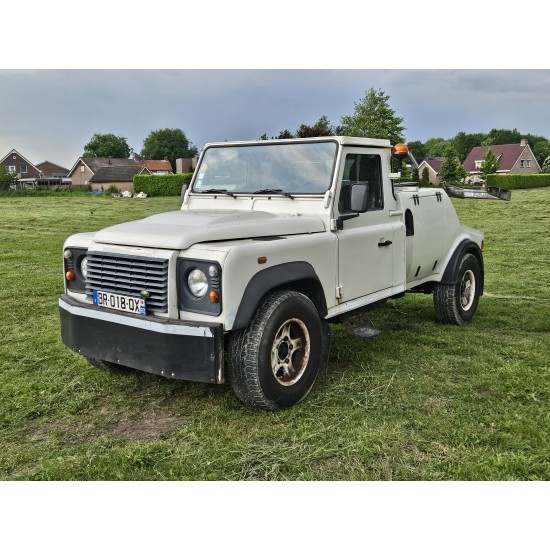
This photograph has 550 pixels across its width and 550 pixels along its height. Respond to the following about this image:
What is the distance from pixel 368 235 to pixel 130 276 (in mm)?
2258

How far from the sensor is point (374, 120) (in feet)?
157

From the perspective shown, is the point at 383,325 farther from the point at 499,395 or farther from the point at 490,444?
the point at 490,444

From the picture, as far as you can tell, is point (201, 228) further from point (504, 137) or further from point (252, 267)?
point (504, 137)

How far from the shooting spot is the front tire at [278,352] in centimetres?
422

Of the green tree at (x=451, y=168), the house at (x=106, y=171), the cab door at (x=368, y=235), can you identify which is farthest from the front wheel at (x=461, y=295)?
the green tree at (x=451, y=168)

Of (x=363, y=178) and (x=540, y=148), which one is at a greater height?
(x=540, y=148)

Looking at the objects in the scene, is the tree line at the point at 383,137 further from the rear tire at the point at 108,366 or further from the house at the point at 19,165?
the rear tire at the point at 108,366

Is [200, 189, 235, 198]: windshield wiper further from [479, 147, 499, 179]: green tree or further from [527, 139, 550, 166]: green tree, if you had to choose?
[527, 139, 550, 166]: green tree

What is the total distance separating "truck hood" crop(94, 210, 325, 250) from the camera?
167 inches

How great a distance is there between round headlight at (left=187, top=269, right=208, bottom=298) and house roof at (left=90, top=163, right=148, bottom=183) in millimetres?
57630

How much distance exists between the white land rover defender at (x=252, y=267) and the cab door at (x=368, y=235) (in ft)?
0.05

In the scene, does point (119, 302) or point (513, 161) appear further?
point (513, 161)

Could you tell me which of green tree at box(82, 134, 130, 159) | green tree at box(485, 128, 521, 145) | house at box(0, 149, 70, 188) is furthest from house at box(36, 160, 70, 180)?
green tree at box(485, 128, 521, 145)

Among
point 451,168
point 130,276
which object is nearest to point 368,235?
point 130,276
